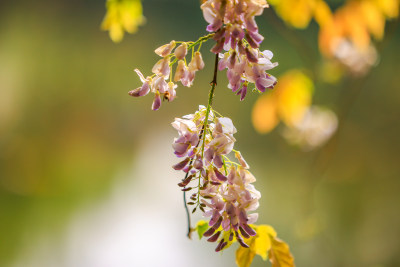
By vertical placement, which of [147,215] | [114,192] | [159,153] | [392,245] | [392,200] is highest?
[159,153]

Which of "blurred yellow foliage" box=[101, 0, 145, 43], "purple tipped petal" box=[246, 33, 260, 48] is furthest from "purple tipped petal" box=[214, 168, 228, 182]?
"blurred yellow foliage" box=[101, 0, 145, 43]

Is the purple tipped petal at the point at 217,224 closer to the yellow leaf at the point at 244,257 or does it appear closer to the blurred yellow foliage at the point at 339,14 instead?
the yellow leaf at the point at 244,257

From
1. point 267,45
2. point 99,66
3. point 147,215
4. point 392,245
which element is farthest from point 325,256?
point 99,66

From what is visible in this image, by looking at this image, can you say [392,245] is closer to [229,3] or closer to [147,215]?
[147,215]

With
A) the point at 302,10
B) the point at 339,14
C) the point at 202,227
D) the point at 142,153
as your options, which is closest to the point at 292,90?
the point at 339,14

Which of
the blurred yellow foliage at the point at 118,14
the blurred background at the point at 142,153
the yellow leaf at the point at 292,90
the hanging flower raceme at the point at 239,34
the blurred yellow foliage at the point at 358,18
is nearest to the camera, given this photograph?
the hanging flower raceme at the point at 239,34

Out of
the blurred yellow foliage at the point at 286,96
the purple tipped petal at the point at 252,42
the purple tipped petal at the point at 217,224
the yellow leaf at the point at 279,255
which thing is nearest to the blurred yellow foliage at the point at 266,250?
the yellow leaf at the point at 279,255

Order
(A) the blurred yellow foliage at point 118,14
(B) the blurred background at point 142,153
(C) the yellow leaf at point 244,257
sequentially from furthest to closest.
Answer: (B) the blurred background at point 142,153 < (A) the blurred yellow foliage at point 118,14 < (C) the yellow leaf at point 244,257
